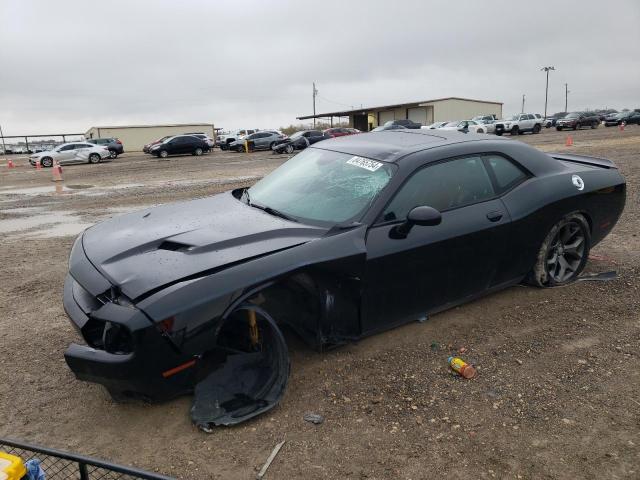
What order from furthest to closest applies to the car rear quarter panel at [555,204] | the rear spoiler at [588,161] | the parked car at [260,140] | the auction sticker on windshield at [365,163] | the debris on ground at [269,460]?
the parked car at [260,140], the rear spoiler at [588,161], the car rear quarter panel at [555,204], the auction sticker on windshield at [365,163], the debris on ground at [269,460]

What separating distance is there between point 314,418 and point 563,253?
2.91 metres

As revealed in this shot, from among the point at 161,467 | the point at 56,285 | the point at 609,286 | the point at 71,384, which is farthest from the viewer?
the point at 56,285

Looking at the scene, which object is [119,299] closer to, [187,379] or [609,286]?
[187,379]

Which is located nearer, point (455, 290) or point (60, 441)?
point (60, 441)

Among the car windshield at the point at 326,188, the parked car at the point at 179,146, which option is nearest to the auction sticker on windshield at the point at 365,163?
the car windshield at the point at 326,188

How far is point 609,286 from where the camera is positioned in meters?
4.43

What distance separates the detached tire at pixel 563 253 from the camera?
4.19 metres

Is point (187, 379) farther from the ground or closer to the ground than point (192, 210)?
closer to the ground

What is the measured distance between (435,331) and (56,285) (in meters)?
3.80

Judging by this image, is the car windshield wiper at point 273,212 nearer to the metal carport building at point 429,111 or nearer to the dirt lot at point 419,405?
the dirt lot at point 419,405

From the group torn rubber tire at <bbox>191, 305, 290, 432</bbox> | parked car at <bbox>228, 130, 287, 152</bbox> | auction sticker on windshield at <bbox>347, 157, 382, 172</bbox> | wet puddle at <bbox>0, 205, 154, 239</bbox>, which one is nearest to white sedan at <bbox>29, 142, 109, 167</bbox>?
parked car at <bbox>228, 130, 287, 152</bbox>

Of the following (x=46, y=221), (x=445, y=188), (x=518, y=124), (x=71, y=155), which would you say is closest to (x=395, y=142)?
(x=445, y=188)

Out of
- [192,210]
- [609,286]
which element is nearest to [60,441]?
[192,210]

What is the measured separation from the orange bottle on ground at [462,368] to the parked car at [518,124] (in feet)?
116
